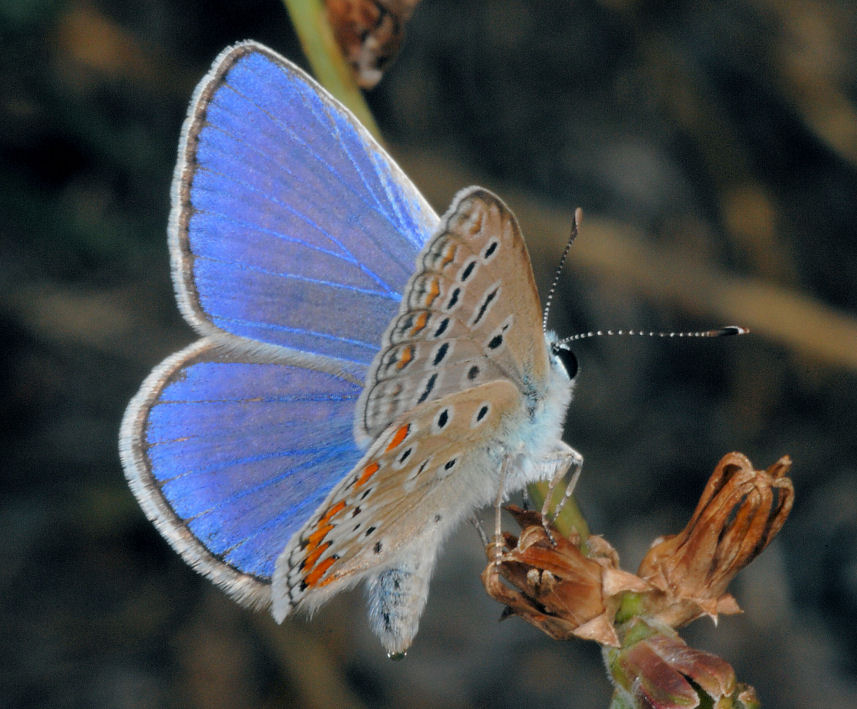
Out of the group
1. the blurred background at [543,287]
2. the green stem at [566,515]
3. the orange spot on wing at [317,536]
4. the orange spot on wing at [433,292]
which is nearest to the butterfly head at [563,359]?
the green stem at [566,515]

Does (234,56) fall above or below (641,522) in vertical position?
above

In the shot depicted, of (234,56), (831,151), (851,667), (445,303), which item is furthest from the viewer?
(831,151)

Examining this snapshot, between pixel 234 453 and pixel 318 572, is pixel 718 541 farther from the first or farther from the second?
pixel 234 453

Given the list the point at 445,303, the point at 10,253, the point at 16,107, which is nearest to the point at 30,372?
the point at 10,253

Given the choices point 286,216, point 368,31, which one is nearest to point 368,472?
point 286,216

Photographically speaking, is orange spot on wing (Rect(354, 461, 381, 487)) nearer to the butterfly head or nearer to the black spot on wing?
the black spot on wing

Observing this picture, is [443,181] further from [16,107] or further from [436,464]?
[436,464]
